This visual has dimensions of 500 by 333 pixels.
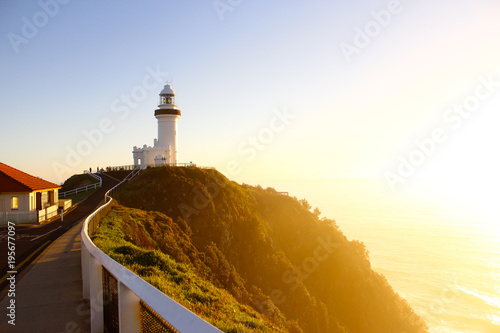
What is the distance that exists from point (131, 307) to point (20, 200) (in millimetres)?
25327

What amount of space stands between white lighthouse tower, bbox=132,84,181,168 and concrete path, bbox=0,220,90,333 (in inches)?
1506

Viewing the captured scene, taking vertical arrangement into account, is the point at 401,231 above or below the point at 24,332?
below

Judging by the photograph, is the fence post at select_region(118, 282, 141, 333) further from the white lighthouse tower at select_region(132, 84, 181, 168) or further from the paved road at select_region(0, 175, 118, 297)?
the white lighthouse tower at select_region(132, 84, 181, 168)

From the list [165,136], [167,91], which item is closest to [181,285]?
[165,136]

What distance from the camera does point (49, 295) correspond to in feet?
23.6

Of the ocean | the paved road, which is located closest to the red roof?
the paved road

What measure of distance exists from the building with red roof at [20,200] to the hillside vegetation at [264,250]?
509cm

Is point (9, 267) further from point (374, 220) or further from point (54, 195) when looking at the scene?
point (374, 220)

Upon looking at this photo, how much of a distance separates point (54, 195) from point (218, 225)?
15.0 m

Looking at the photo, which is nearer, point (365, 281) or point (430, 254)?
point (365, 281)

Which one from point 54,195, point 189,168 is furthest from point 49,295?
point 189,168

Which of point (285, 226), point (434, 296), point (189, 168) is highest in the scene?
point (189, 168)

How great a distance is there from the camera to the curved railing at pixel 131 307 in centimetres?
230

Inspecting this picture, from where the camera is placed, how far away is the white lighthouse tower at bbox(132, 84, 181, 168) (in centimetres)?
4831
